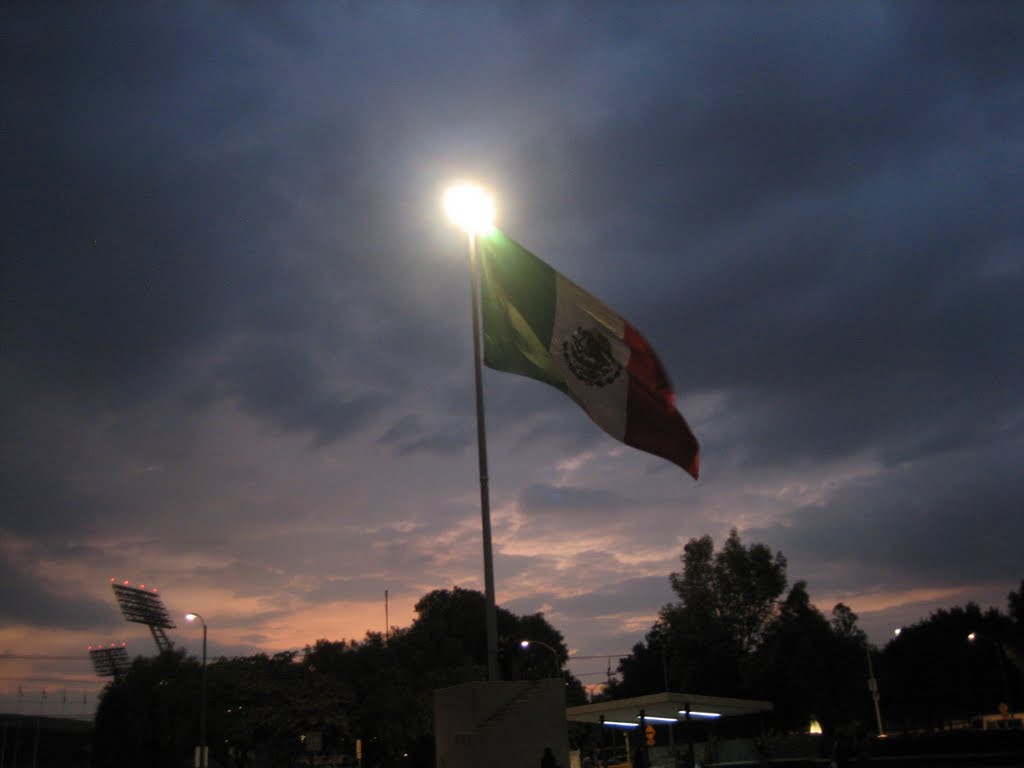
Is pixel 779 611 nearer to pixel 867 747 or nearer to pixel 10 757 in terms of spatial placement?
pixel 867 747

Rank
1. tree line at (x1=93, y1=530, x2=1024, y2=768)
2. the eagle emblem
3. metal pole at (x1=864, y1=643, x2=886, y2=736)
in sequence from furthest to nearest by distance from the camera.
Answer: metal pole at (x1=864, y1=643, x2=886, y2=736) → tree line at (x1=93, y1=530, x2=1024, y2=768) → the eagle emblem

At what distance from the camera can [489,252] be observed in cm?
1717

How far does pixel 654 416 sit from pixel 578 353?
1787mm

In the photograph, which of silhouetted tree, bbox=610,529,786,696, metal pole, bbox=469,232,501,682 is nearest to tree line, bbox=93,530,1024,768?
silhouetted tree, bbox=610,529,786,696

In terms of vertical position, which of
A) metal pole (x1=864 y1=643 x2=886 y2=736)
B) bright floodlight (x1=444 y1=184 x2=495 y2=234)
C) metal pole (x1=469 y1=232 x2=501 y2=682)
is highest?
bright floodlight (x1=444 y1=184 x2=495 y2=234)

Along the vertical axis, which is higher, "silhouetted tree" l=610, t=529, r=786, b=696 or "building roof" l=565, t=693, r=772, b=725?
"silhouetted tree" l=610, t=529, r=786, b=696

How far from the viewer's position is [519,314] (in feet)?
54.4

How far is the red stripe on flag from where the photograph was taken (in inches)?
638

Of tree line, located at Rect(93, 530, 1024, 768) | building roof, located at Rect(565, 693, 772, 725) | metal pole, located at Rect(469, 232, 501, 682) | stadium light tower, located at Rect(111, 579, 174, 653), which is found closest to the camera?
metal pole, located at Rect(469, 232, 501, 682)

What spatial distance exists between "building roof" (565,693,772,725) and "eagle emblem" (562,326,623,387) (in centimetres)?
1928

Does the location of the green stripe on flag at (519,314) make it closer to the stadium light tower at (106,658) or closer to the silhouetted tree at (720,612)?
the silhouetted tree at (720,612)

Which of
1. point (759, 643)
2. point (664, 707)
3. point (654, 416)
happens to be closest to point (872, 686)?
point (759, 643)

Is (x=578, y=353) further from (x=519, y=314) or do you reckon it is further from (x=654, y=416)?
(x=654, y=416)

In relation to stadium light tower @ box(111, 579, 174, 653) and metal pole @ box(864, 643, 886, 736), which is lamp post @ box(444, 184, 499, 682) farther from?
stadium light tower @ box(111, 579, 174, 653)
